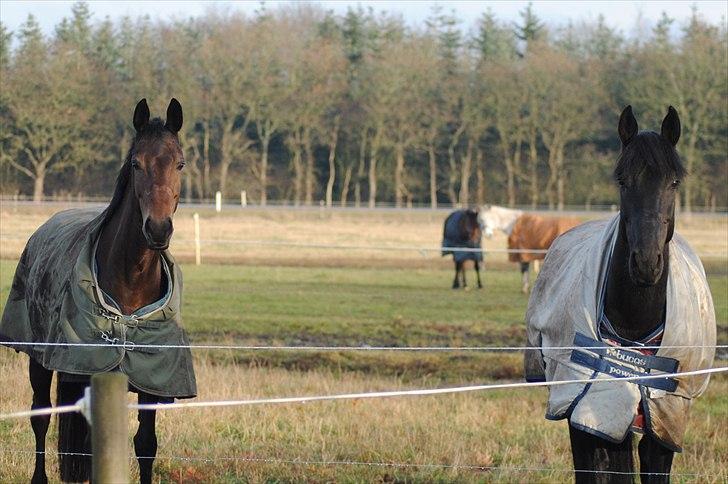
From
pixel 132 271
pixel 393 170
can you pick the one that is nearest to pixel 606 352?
pixel 132 271

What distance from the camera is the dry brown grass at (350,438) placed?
21.4ft

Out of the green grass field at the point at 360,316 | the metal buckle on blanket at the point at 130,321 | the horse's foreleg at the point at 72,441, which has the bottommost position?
the green grass field at the point at 360,316

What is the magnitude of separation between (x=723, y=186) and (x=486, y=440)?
148ft

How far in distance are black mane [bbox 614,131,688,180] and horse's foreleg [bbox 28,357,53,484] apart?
12.1 feet

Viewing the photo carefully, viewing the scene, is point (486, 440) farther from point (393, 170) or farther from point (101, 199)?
point (393, 170)

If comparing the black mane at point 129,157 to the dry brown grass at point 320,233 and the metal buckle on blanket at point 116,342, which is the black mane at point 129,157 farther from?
the dry brown grass at point 320,233

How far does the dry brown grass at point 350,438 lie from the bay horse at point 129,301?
738 millimetres

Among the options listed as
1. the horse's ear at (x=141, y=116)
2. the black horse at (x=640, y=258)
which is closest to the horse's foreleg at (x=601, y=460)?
the black horse at (x=640, y=258)

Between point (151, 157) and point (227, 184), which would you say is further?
point (227, 184)

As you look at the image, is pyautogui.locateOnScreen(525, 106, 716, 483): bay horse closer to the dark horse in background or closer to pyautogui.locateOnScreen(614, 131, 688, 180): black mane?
pyautogui.locateOnScreen(614, 131, 688, 180): black mane

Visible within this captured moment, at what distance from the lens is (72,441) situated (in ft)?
19.0

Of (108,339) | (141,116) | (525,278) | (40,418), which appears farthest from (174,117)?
(525,278)

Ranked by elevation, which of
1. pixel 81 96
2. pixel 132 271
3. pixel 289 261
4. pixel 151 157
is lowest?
pixel 289 261

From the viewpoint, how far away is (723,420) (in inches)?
349
